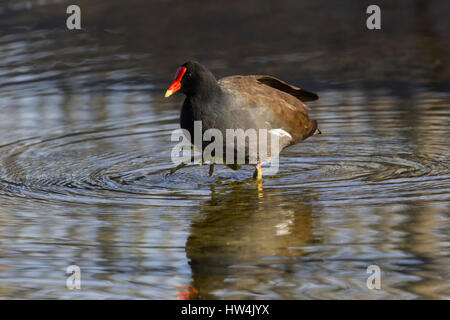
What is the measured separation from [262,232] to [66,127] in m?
3.46

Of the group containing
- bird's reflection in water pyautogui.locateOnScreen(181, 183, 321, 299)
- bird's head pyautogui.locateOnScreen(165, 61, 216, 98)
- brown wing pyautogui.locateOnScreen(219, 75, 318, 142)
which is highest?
bird's head pyautogui.locateOnScreen(165, 61, 216, 98)

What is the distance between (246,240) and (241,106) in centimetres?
132

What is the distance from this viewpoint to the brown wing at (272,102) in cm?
595

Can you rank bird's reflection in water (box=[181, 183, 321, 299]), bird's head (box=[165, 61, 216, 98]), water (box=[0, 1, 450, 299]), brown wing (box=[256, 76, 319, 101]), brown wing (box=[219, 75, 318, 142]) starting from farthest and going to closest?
brown wing (box=[256, 76, 319, 101])
brown wing (box=[219, 75, 318, 142])
bird's head (box=[165, 61, 216, 98])
water (box=[0, 1, 450, 299])
bird's reflection in water (box=[181, 183, 321, 299])

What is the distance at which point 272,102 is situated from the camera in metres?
6.16

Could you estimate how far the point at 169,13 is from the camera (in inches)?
496

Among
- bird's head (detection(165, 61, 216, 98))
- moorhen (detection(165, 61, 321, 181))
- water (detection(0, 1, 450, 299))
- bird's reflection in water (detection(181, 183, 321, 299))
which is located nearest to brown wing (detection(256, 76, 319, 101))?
moorhen (detection(165, 61, 321, 181))

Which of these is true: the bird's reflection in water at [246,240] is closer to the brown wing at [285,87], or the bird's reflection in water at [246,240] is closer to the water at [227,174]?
the water at [227,174]

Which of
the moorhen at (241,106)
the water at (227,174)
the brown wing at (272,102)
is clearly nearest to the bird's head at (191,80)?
the moorhen at (241,106)

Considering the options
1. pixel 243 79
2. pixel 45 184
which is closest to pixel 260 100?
pixel 243 79

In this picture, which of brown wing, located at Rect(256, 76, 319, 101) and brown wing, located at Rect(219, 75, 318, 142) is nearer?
brown wing, located at Rect(219, 75, 318, 142)

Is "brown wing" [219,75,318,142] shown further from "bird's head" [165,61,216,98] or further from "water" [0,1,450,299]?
"water" [0,1,450,299]

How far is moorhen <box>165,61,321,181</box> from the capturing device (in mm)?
5715

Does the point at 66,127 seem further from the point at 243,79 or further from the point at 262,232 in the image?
the point at 262,232
